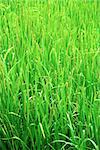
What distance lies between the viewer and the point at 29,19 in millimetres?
2330

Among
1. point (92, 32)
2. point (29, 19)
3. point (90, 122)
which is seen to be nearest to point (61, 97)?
point (90, 122)

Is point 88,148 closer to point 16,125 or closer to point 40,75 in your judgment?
point 16,125

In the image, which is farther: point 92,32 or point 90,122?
point 92,32

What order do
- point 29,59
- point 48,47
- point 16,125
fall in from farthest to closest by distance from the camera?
point 48,47 → point 29,59 → point 16,125

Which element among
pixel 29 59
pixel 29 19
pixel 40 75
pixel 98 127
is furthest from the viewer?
pixel 29 19

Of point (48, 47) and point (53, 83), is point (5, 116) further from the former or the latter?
point (48, 47)

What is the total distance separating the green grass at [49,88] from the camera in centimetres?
152

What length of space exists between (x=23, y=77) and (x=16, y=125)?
0.25 m

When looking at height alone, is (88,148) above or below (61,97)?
below

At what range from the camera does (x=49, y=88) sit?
5.47 ft

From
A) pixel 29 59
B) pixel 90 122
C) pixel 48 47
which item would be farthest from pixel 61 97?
pixel 48 47

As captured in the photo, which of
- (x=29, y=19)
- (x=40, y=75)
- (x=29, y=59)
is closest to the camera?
(x=40, y=75)

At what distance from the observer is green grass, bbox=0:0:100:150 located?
152 centimetres

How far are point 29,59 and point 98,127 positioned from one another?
56cm
